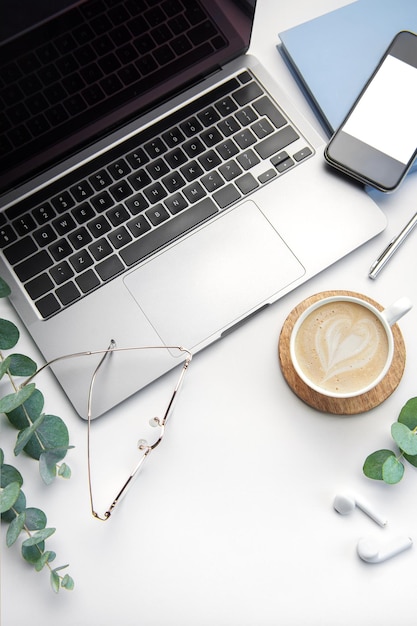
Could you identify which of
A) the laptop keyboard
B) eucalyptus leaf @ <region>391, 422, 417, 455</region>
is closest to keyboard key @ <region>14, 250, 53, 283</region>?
the laptop keyboard

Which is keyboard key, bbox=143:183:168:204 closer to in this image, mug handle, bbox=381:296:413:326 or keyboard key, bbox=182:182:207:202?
keyboard key, bbox=182:182:207:202

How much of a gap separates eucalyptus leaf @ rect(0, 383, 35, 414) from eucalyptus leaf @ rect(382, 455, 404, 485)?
0.37 m

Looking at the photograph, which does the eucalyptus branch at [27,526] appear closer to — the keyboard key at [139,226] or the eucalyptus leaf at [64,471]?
the eucalyptus leaf at [64,471]

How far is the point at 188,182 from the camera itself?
0.79 m

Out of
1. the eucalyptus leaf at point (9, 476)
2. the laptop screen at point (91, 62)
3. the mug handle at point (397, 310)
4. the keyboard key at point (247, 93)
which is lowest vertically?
the mug handle at point (397, 310)

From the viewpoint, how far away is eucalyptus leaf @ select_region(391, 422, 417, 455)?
2.36 ft

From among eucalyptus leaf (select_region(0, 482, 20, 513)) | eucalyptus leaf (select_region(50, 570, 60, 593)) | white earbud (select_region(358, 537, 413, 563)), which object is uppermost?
eucalyptus leaf (select_region(0, 482, 20, 513))

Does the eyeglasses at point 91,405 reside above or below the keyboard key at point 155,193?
below

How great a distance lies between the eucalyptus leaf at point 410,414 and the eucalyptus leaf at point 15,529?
40 cm

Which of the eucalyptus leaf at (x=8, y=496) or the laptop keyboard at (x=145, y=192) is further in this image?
the laptop keyboard at (x=145, y=192)

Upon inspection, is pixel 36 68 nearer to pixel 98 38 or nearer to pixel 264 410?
pixel 98 38

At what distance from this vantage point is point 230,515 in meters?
0.74

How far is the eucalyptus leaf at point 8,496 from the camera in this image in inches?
26.2

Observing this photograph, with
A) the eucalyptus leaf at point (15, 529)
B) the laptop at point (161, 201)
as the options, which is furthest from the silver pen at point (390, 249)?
the eucalyptus leaf at point (15, 529)
